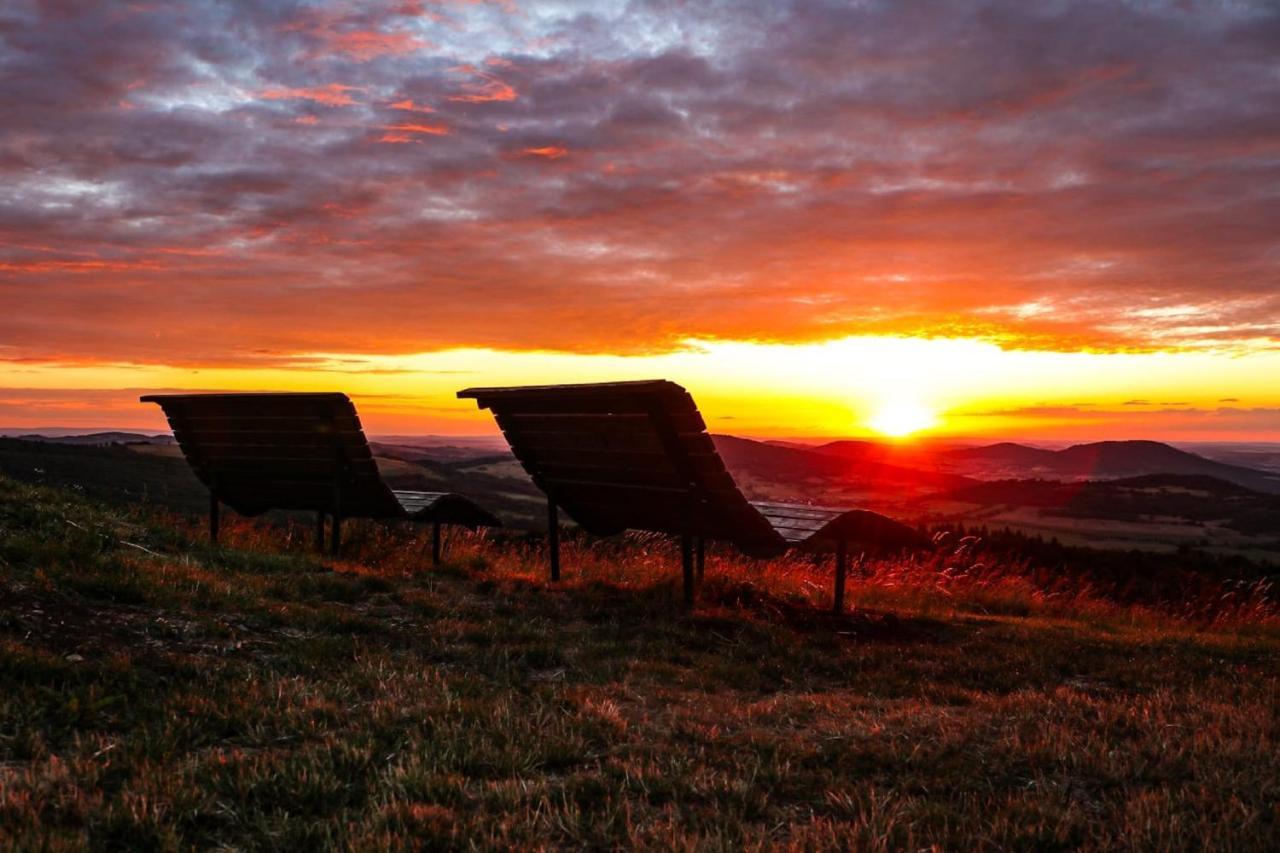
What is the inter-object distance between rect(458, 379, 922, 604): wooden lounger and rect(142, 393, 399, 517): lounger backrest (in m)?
1.89

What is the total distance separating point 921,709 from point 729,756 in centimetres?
172

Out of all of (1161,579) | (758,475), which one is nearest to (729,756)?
(1161,579)

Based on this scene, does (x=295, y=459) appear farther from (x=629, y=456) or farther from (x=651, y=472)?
(x=651, y=472)

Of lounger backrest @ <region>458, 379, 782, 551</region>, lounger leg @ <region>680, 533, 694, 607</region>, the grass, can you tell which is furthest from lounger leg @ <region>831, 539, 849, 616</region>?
lounger leg @ <region>680, 533, 694, 607</region>

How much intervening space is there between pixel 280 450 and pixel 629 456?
5.11m

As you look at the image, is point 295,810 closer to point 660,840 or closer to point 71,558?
point 660,840

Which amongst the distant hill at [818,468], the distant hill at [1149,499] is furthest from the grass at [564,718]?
the distant hill at [818,468]

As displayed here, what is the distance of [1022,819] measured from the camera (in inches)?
138

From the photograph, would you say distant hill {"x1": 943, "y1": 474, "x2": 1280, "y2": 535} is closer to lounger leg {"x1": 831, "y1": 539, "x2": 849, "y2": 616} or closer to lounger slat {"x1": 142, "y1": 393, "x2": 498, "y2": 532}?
lounger leg {"x1": 831, "y1": 539, "x2": 849, "y2": 616}

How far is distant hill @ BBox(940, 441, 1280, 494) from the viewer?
9262 cm

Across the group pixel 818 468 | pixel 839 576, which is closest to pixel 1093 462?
pixel 818 468

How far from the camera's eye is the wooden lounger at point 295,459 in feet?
33.0

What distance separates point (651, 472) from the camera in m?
8.26

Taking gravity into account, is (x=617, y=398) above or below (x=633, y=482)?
above
